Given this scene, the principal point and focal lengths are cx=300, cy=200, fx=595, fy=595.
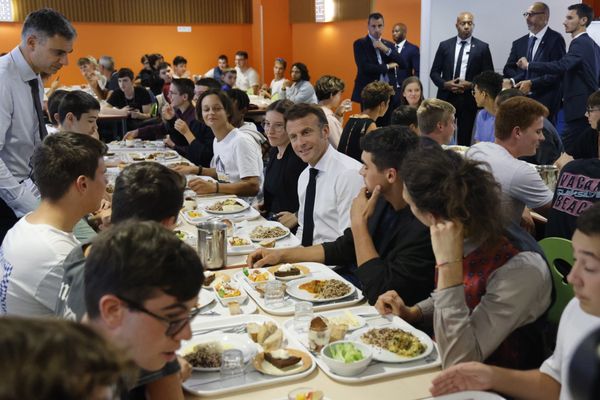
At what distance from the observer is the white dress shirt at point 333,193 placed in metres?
3.32

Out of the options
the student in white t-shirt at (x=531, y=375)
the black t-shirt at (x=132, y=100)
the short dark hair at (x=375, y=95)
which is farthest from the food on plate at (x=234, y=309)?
the black t-shirt at (x=132, y=100)

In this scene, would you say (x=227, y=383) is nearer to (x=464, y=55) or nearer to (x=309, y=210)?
(x=309, y=210)

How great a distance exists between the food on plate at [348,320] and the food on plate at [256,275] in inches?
19.5

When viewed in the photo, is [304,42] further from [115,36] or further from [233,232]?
[233,232]

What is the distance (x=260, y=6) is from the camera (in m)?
14.8

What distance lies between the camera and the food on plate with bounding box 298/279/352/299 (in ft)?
7.82

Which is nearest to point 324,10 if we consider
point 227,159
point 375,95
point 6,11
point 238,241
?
point 6,11

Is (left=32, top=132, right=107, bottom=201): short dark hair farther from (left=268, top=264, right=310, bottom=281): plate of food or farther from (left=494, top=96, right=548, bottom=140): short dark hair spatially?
(left=494, top=96, right=548, bottom=140): short dark hair

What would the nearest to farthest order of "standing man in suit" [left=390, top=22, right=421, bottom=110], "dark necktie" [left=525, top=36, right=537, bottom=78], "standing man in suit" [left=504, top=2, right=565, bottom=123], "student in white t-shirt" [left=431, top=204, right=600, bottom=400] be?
1. "student in white t-shirt" [left=431, top=204, right=600, bottom=400]
2. "standing man in suit" [left=504, top=2, right=565, bottom=123]
3. "dark necktie" [left=525, top=36, right=537, bottom=78]
4. "standing man in suit" [left=390, top=22, right=421, bottom=110]

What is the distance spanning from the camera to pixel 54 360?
57 centimetres

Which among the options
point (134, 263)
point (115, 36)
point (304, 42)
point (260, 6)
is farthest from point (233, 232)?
point (115, 36)

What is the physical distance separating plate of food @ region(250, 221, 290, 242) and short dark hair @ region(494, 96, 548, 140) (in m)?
1.48

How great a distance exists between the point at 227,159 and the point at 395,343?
3101 mm

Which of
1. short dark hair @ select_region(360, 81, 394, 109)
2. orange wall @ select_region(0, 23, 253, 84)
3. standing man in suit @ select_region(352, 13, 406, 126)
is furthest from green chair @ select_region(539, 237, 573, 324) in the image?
orange wall @ select_region(0, 23, 253, 84)
